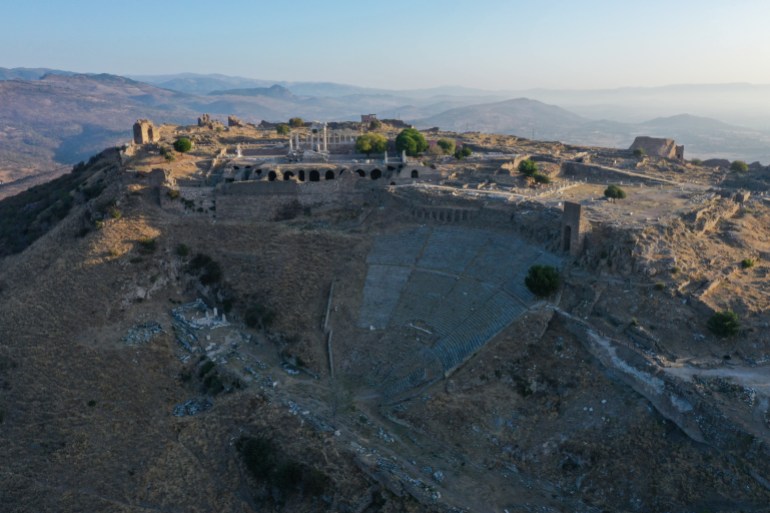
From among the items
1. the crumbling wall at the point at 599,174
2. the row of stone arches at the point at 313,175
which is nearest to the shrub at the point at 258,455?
the row of stone arches at the point at 313,175

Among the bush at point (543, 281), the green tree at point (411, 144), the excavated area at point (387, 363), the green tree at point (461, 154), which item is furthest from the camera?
the green tree at point (461, 154)

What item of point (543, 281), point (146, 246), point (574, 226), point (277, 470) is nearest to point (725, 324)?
point (543, 281)

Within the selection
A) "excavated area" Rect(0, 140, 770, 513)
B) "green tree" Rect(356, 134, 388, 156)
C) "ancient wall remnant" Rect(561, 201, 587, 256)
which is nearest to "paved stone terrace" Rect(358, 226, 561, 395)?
"excavated area" Rect(0, 140, 770, 513)

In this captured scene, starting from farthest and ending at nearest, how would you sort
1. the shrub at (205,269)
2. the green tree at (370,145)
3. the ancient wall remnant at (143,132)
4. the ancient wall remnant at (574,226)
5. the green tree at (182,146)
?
the ancient wall remnant at (143,132), the green tree at (370,145), the green tree at (182,146), the shrub at (205,269), the ancient wall remnant at (574,226)

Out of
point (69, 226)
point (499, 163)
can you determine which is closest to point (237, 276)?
point (69, 226)

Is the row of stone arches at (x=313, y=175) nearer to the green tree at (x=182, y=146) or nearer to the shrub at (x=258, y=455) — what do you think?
the green tree at (x=182, y=146)

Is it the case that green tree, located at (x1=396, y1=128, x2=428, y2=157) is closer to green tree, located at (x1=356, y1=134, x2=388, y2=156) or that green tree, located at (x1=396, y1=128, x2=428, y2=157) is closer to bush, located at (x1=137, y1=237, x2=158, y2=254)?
green tree, located at (x1=356, y1=134, x2=388, y2=156)

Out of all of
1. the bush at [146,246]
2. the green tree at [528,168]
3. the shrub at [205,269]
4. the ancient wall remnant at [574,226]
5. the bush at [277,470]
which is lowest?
the bush at [277,470]

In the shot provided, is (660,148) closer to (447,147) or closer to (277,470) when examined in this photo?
(447,147)
